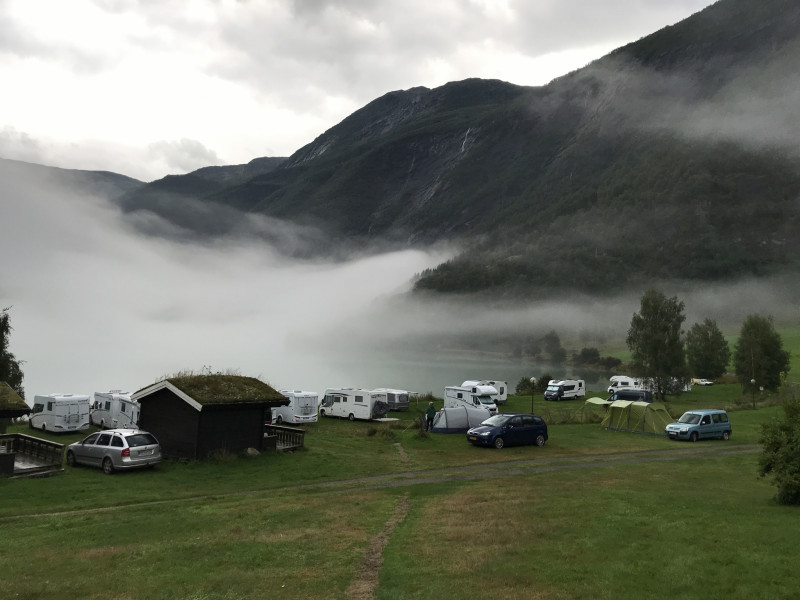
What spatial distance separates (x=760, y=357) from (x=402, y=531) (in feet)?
225

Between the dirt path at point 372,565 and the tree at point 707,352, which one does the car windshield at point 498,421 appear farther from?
the tree at point 707,352

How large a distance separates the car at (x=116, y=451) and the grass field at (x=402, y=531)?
57 centimetres

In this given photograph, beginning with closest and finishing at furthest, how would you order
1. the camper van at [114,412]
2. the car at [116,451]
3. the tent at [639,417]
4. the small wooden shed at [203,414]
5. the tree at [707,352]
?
the car at [116,451], the small wooden shed at [203,414], the camper van at [114,412], the tent at [639,417], the tree at [707,352]

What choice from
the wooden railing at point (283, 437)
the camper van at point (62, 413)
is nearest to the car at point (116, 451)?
the wooden railing at point (283, 437)

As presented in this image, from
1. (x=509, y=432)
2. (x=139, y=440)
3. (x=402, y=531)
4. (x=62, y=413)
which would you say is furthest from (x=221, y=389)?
(x=402, y=531)

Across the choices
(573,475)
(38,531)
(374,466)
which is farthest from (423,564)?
(374,466)

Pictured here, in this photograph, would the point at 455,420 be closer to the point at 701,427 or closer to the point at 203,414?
the point at 701,427

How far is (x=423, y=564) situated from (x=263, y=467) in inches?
652

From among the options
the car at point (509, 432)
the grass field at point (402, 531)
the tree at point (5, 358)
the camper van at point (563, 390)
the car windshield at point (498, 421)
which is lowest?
the grass field at point (402, 531)

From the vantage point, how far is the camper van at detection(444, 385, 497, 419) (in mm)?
52469

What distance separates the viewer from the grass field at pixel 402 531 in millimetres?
11047

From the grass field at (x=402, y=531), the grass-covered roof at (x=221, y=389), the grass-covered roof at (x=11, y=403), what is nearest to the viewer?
the grass field at (x=402, y=531)

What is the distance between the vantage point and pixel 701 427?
118 ft

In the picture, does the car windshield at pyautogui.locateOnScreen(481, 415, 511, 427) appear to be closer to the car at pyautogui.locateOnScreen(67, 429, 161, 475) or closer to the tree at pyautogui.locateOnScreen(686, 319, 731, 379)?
the car at pyautogui.locateOnScreen(67, 429, 161, 475)
